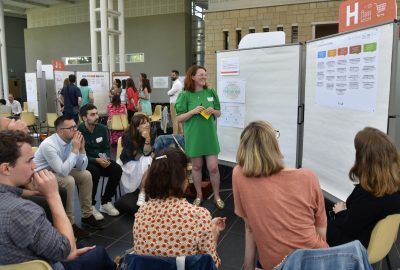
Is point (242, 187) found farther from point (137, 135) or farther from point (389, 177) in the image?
point (137, 135)

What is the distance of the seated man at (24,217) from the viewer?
1228mm

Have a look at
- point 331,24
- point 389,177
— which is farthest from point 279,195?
point 331,24

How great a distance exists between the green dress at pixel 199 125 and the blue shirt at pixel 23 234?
2.19 m

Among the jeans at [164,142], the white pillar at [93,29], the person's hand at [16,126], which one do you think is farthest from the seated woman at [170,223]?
the white pillar at [93,29]

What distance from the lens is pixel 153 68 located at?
13.9 metres

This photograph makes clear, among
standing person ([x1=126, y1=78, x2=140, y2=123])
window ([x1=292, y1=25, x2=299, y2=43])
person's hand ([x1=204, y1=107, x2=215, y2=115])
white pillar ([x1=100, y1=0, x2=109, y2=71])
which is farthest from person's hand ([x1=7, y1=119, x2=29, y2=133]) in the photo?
white pillar ([x1=100, y1=0, x2=109, y2=71])

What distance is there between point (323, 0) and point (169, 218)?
8352 millimetres

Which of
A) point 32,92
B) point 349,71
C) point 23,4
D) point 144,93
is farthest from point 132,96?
point 23,4

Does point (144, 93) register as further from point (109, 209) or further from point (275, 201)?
point (275, 201)

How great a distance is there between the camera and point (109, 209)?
354cm

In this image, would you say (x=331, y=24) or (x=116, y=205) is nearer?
(x=116, y=205)

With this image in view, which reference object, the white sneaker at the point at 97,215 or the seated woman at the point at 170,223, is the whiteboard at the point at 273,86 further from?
the seated woman at the point at 170,223

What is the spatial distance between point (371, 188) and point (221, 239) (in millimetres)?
1600

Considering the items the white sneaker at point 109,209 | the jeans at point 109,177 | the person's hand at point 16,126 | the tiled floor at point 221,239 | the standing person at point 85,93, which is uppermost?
the standing person at point 85,93
